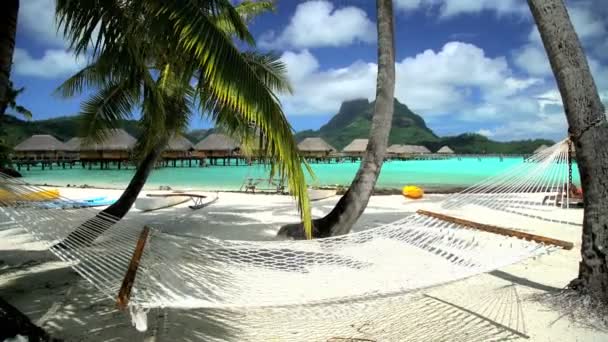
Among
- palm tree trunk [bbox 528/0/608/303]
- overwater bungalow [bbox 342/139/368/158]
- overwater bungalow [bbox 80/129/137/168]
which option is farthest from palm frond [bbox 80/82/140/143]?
overwater bungalow [bbox 342/139/368/158]

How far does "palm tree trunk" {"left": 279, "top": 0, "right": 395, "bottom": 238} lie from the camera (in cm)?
346

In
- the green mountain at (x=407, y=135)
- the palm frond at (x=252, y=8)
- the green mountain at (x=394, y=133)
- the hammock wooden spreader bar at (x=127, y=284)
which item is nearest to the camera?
the hammock wooden spreader bar at (x=127, y=284)

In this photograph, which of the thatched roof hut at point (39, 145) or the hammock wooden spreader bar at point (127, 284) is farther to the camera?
the thatched roof hut at point (39, 145)

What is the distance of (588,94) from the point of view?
7.15ft

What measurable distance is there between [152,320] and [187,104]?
325cm

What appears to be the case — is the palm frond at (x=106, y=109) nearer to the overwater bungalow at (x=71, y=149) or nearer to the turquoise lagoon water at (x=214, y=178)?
the turquoise lagoon water at (x=214, y=178)

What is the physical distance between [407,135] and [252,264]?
8560 cm

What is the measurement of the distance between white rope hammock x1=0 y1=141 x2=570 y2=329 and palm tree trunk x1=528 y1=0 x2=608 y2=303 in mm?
343

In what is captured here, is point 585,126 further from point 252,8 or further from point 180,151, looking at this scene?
point 180,151

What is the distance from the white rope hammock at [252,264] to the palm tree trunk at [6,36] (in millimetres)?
585

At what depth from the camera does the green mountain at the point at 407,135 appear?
6626 centimetres

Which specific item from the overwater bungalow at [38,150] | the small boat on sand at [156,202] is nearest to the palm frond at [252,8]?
the small boat on sand at [156,202]

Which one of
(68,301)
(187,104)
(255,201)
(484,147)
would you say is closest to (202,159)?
(255,201)

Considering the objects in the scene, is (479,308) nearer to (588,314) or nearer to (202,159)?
(588,314)
